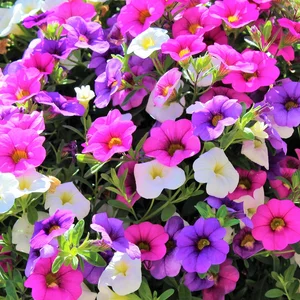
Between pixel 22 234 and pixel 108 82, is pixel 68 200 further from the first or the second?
pixel 108 82

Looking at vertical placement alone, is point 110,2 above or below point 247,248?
above

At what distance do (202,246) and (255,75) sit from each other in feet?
1.36

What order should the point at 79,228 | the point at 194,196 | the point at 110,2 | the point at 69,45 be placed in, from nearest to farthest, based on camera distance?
the point at 79,228 → the point at 194,196 → the point at 69,45 → the point at 110,2

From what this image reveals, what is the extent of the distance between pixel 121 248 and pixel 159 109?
0.36 m

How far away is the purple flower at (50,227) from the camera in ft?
3.48

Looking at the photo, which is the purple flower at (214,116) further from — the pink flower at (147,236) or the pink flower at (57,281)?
the pink flower at (57,281)

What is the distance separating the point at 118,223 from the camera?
3.65 feet

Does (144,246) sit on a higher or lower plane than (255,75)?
lower

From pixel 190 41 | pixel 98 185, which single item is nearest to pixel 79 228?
pixel 98 185

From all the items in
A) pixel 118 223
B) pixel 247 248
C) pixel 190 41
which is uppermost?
pixel 190 41

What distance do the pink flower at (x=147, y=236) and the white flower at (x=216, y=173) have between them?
0.41 ft

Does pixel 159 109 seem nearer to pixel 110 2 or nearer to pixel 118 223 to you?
pixel 118 223

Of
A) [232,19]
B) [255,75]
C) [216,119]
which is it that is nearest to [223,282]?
[216,119]

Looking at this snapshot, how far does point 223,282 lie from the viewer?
1197mm
